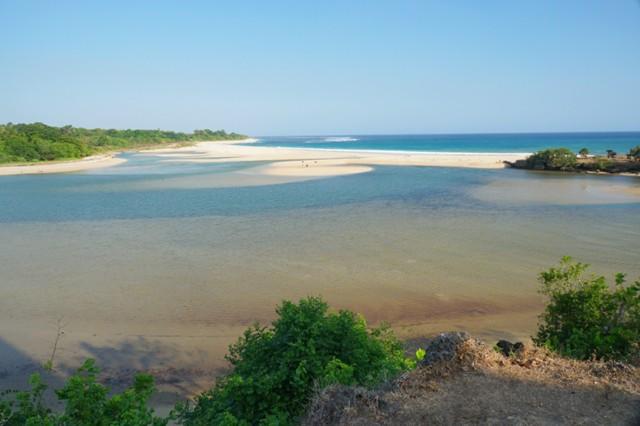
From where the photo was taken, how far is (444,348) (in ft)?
19.5

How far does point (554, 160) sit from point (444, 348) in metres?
47.9

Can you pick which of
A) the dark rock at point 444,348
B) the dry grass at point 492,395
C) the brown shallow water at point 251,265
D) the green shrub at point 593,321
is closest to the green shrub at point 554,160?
the brown shallow water at point 251,265

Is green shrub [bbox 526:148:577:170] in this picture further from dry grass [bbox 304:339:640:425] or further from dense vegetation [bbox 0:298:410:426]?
dense vegetation [bbox 0:298:410:426]

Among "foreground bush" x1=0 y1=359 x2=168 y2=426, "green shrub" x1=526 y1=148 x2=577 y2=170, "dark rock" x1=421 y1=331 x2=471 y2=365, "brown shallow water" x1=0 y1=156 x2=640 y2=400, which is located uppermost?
"green shrub" x1=526 y1=148 x2=577 y2=170

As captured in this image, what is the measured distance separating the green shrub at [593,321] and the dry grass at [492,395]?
0.98 meters

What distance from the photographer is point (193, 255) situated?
16375 millimetres

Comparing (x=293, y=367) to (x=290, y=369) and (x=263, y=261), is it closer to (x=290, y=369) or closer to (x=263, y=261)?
(x=290, y=369)

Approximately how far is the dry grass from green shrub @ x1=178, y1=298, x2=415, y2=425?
0.34 metres

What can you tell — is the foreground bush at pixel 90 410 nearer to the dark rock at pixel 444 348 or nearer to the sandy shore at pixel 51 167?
the dark rock at pixel 444 348

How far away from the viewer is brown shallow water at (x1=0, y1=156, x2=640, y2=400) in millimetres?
10141

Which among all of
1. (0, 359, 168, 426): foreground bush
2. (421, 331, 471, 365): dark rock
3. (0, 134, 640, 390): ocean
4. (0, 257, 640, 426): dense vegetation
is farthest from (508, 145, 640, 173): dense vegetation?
(0, 359, 168, 426): foreground bush

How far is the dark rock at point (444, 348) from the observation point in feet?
19.2

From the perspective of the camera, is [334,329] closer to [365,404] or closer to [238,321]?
[365,404]

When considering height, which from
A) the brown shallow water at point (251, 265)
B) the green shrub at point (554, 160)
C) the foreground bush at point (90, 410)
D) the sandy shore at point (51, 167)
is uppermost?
the green shrub at point (554, 160)
